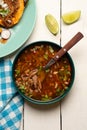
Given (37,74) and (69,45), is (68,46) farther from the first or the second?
(37,74)

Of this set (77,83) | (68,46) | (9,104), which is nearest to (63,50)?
(68,46)

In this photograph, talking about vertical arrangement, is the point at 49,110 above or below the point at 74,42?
below

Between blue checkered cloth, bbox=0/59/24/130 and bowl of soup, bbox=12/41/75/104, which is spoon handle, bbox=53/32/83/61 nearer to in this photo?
bowl of soup, bbox=12/41/75/104

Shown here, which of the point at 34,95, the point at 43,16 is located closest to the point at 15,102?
the point at 34,95

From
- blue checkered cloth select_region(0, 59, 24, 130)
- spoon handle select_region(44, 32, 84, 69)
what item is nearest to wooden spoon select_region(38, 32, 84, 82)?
spoon handle select_region(44, 32, 84, 69)

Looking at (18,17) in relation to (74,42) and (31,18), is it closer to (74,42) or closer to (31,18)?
(31,18)

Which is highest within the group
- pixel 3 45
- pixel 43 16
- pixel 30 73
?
pixel 43 16
